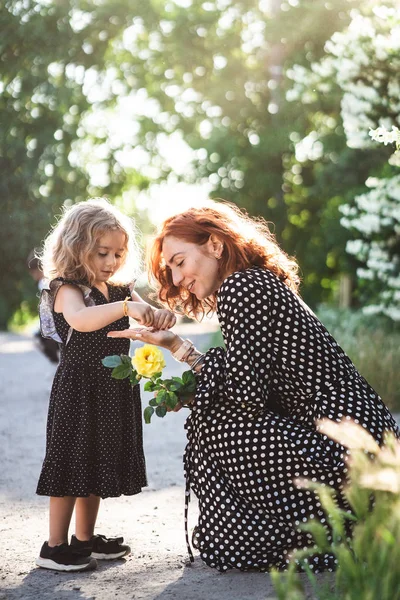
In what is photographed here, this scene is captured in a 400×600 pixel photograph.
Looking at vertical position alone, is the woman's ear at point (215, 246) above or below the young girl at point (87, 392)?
above

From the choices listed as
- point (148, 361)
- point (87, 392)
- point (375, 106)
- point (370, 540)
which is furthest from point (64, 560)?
point (375, 106)

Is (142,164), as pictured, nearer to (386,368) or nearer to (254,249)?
(386,368)

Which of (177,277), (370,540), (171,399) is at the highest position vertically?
(177,277)

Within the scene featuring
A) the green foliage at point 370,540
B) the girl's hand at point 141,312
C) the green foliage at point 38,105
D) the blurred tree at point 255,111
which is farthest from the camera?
the green foliage at point 38,105

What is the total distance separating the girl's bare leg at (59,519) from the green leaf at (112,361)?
0.65 metres

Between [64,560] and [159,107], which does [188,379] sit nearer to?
[64,560]

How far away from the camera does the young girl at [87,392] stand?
12.3ft

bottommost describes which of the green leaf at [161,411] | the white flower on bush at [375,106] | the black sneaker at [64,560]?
the black sneaker at [64,560]

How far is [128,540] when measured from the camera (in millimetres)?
4238

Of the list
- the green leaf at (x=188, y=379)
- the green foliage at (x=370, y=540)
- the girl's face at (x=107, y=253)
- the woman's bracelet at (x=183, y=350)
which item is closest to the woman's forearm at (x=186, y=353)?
the woman's bracelet at (x=183, y=350)

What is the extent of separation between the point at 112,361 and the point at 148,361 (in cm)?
17

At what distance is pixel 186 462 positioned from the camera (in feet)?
12.4

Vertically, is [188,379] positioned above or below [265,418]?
above

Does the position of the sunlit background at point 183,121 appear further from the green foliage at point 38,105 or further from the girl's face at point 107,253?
the girl's face at point 107,253
